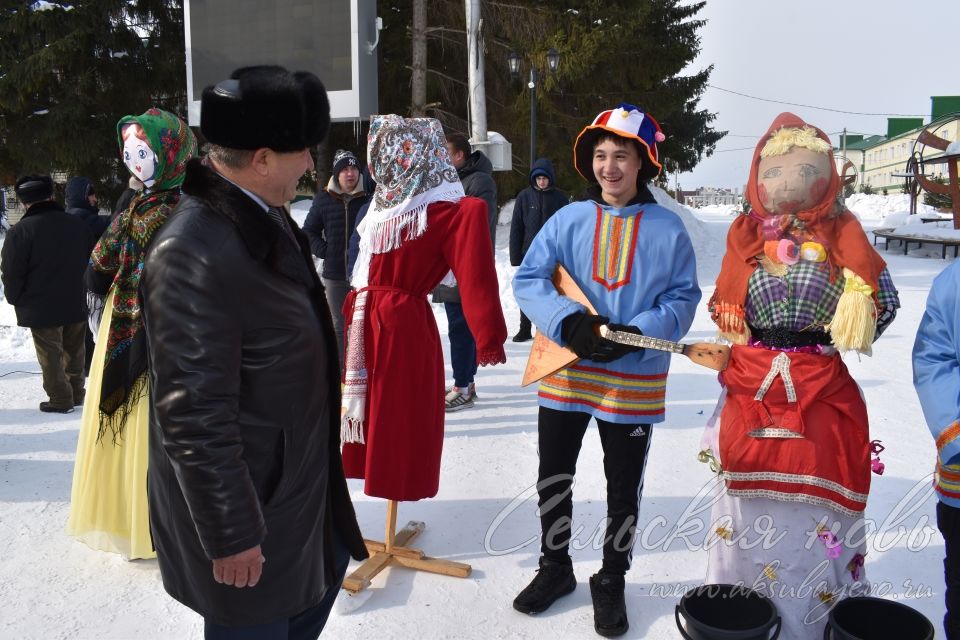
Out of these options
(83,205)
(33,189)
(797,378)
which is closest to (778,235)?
(797,378)

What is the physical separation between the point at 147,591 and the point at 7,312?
289 inches

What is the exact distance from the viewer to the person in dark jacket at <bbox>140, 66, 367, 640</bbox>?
1378 mm

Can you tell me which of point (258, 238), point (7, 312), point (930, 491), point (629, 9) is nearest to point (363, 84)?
point (7, 312)

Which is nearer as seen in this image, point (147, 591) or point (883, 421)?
point (147, 591)

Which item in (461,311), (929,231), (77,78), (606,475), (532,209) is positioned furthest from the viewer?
(929,231)

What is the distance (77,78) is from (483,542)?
46.4 ft

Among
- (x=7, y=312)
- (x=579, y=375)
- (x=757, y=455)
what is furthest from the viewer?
(x=7, y=312)

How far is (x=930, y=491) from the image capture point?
381 centimetres

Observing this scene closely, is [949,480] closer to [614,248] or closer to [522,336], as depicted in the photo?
[614,248]

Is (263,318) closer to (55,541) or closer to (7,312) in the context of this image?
(55,541)

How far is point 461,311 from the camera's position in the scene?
17.5ft

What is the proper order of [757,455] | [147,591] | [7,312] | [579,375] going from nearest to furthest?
[757,455] < [579,375] < [147,591] < [7,312]

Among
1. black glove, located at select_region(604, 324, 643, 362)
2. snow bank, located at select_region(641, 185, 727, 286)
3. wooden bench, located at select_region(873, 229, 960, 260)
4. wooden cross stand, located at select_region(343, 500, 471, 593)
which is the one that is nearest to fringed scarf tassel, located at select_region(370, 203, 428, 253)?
black glove, located at select_region(604, 324, 643, 362)

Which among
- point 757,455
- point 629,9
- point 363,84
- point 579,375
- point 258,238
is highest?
point 629,9
